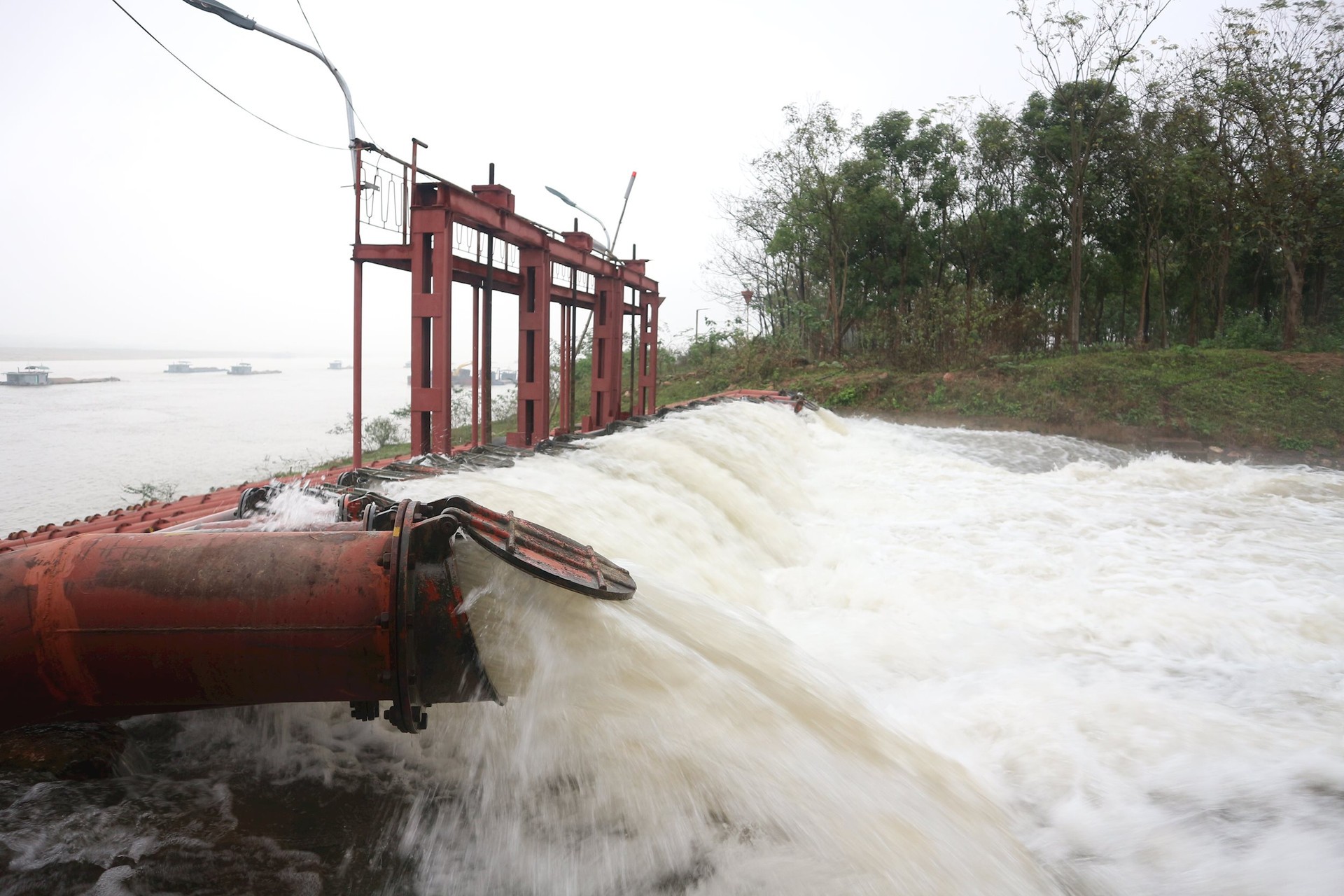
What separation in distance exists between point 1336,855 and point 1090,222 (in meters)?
27.1

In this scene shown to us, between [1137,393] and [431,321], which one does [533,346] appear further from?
[1137,393]

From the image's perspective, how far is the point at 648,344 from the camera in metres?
17.1

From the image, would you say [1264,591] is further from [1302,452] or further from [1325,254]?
[1325,254]

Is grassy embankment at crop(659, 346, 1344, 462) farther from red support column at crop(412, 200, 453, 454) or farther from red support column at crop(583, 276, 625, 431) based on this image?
red support column at crop(412, 200, 453, 454)

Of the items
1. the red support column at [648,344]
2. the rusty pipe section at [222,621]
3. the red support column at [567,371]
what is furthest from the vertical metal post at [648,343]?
the rusty pipe section at [222,621]

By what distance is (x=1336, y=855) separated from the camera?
9.66 feet

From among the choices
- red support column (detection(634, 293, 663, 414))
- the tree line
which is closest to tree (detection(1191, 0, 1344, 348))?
the tree line

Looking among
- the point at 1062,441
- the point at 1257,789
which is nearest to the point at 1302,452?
the point at 1062,441

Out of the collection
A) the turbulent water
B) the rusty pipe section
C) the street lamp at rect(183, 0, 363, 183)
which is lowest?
the turbulent water

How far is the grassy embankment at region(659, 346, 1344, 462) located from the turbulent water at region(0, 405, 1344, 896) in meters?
13.7

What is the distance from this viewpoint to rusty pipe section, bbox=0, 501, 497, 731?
7.70 feet

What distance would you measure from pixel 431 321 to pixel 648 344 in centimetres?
921

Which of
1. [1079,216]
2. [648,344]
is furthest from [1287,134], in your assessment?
[648,344]

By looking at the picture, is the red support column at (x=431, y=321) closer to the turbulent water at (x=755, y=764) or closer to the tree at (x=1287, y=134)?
the turbulent water at (x=755, y=764)
